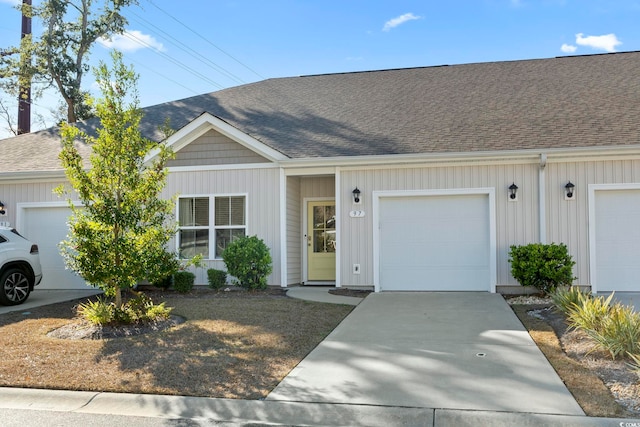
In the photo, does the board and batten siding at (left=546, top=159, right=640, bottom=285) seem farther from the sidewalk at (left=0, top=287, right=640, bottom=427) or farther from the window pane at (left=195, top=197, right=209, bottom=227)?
the window pane at (left=195, top=197, right=209, bottom=227)

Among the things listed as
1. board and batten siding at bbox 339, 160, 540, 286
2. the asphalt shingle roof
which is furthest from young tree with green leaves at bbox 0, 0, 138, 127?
board and batten siding at bbox 339, 160, 540, 286

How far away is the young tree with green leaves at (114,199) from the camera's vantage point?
7691 millimetres

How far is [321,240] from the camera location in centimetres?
1387

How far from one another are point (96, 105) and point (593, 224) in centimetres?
932

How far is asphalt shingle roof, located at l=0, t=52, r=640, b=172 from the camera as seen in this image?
38.4 feet

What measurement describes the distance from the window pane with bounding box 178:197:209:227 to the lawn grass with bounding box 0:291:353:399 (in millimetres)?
3887

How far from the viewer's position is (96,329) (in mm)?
7656

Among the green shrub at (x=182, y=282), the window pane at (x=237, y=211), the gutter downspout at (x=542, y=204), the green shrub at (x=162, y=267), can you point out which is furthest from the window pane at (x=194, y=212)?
the gutter downspout at (x=542, y=204)

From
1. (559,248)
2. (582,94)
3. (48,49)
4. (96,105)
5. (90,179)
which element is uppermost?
(48,49)

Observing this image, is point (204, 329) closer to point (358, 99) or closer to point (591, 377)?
point (591, 377)

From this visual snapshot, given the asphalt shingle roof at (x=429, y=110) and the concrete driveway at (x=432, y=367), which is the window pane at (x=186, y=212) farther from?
the concrete driveway at (x=432, y=367)

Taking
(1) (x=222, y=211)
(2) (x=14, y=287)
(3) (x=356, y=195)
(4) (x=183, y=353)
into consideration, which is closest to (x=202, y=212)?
(1) (x=222, y=211)

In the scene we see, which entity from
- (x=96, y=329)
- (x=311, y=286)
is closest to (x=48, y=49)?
(x=311, y=286)

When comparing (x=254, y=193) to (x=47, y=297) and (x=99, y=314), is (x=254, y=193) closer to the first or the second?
(x=47, y=297)
